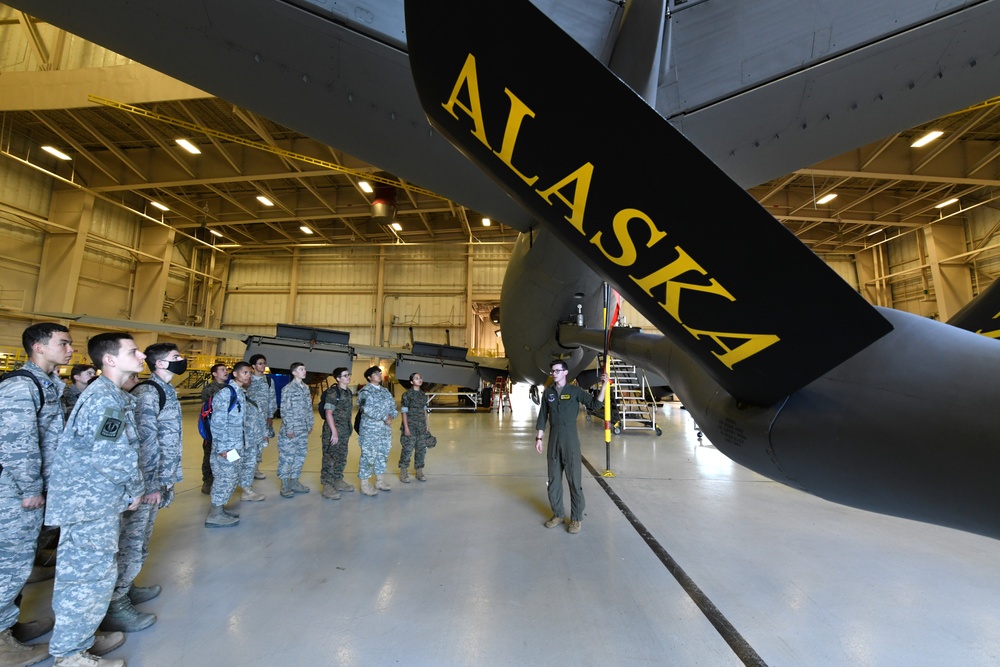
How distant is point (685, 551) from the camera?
3.62 metres

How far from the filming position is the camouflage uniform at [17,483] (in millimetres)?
2281

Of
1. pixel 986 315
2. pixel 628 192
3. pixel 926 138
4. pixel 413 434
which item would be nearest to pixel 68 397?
pixel 413 434

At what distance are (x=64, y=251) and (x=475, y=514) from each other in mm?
21906

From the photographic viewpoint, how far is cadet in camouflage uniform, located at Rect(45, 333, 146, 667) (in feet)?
7.00

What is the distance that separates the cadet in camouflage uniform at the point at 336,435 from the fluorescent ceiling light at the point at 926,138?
58.2 ft

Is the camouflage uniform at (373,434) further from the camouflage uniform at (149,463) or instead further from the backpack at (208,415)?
the camouflage uniform at (149,463)

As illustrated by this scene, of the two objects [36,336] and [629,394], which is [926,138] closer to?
[629,394]

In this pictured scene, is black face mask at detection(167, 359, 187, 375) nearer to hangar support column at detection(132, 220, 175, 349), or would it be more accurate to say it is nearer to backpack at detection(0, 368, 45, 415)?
backpack at detection(0, 368, 45, 415)

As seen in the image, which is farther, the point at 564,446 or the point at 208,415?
the point at 208,415

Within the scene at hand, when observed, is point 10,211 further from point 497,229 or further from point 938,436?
point 938,436

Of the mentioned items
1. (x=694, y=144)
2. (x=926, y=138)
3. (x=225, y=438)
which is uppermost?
(x=926, y=138)

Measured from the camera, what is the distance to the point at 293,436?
5387mm

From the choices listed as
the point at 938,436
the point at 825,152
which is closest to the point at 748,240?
the point at 938,436

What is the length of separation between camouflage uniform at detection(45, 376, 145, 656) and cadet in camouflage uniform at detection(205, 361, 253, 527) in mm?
1872
